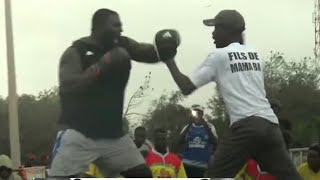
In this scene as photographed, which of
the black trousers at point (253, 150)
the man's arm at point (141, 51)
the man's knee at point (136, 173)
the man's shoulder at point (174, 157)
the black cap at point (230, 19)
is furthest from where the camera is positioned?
the man's shoulder at point (174, 157)

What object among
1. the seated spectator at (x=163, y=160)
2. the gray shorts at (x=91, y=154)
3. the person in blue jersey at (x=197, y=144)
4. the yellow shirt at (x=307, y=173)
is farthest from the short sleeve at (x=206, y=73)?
the yellow shirt at (x=307, y=173)

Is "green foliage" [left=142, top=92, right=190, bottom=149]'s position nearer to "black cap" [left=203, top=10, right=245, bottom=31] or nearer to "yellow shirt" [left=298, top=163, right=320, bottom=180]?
"black cap" [left=203, top=10, right=245, bottom=31]

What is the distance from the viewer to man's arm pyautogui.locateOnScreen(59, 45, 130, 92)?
426 centimetres

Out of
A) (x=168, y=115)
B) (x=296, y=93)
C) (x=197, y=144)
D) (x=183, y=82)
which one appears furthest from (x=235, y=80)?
(x=296, y=93)

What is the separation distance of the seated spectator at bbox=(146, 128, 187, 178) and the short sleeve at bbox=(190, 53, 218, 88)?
3.47 ft

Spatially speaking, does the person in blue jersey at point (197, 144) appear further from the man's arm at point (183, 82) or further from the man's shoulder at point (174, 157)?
the man's arm at point (183, 82)

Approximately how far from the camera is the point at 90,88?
4293 millimetres

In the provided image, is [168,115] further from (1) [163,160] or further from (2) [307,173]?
(2) [307,173]

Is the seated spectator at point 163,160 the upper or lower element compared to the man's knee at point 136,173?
lower

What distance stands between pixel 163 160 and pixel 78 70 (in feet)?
4.59

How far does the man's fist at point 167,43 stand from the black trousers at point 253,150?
0.59 metres

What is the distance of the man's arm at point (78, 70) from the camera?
14.0 feet

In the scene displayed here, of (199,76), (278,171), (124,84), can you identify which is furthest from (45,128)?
(278,171)

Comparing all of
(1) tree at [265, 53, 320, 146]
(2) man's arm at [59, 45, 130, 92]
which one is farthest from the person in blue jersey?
(2) man's arm at [59, 45, 130, 92]
